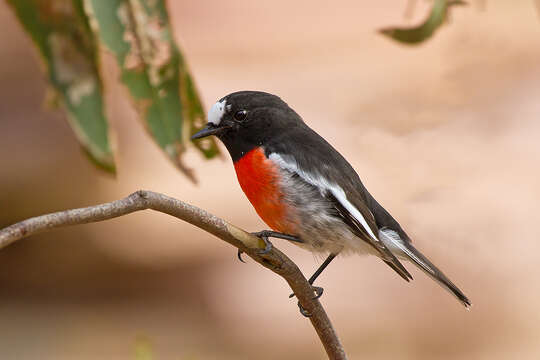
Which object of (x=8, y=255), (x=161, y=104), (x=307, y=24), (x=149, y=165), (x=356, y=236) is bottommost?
(x=356, y=236)

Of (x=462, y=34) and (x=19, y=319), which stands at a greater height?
(x=462, y=34)

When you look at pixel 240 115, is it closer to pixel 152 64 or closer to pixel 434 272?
pixel 152 64

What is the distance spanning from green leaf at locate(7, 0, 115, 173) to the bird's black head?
0.34m

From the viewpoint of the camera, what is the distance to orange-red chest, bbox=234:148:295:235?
2285mm

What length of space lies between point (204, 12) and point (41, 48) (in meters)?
5.07

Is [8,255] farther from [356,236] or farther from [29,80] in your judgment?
[356,236]

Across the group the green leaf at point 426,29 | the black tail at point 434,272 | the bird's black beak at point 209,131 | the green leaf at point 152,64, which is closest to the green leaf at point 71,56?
the green leaf at point 152,64

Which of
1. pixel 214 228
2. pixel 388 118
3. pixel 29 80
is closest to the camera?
pixel 214 228

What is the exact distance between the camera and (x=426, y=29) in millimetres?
2297

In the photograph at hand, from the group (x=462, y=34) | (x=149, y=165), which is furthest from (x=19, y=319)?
(x=462, y=34)

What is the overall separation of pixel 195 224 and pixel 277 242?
3.66 meters

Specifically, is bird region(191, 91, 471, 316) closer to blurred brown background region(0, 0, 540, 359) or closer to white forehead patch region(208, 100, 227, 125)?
white forehead patch region(208, 100, 227, 125)

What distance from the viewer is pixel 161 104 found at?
211cm

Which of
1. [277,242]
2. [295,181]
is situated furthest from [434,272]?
[277,242]
